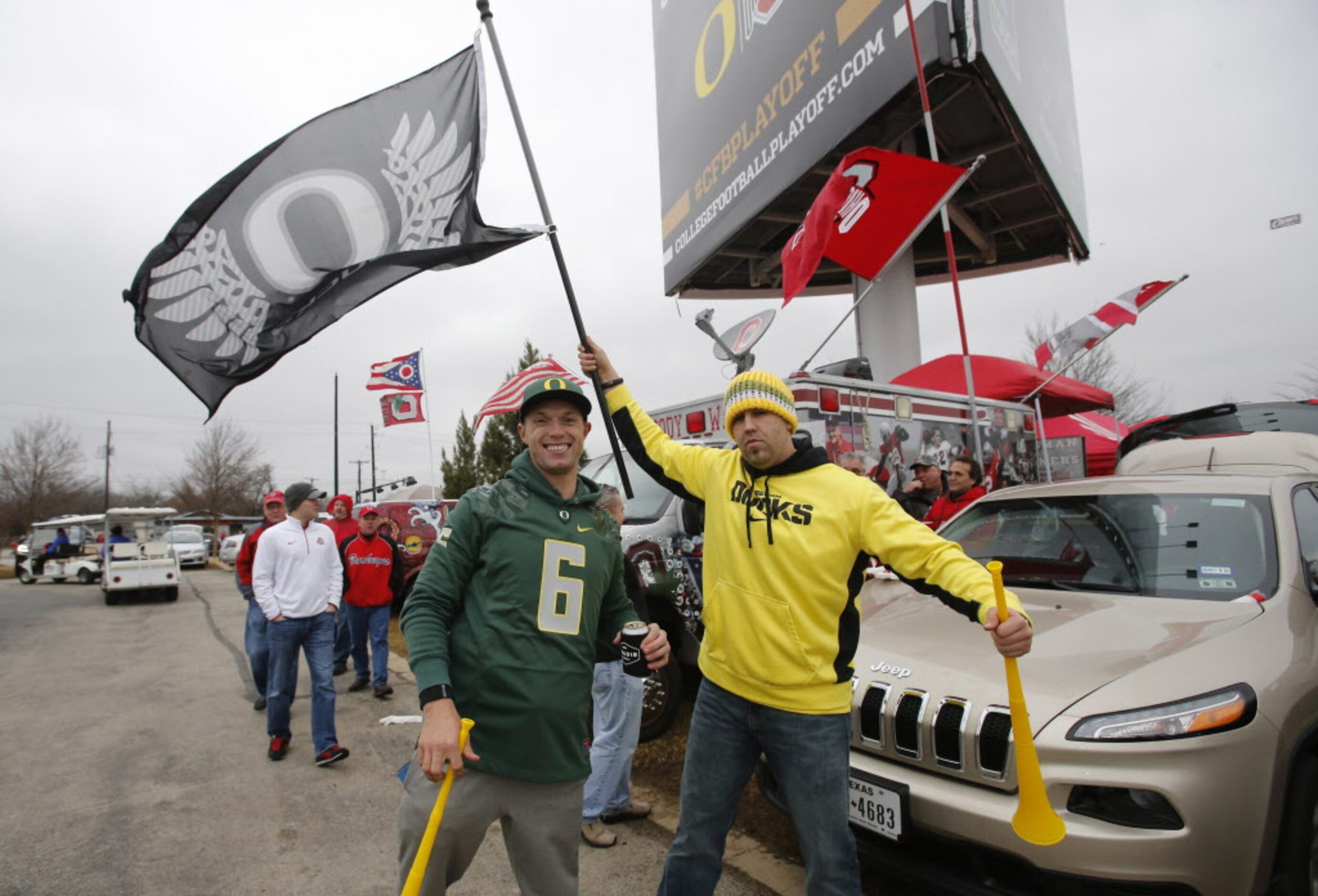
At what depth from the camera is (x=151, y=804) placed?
13.5 feet

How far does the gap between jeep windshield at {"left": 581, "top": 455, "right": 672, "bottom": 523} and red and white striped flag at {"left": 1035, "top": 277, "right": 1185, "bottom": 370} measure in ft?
17.2

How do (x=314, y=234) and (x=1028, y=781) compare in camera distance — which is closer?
(x=1028, y=781)

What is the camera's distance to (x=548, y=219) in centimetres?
314

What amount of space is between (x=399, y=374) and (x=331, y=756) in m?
12.2

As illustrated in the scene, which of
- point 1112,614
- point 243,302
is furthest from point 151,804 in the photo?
point 1112,614

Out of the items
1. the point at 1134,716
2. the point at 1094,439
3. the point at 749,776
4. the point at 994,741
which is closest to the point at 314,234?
the point at 749,776

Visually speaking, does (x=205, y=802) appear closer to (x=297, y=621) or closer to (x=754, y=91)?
(x=297, y=621)

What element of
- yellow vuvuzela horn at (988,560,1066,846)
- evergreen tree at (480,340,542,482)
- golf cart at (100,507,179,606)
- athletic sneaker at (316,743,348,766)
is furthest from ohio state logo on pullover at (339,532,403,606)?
evergreen tree at (480,340,542,482)

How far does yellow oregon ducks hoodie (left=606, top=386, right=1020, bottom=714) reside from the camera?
7.28ft

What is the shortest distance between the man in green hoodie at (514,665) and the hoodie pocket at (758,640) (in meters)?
0.35

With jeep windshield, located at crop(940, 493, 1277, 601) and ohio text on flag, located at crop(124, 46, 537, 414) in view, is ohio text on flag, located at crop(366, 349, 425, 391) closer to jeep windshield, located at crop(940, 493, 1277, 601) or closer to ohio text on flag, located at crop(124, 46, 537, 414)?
ohio text on flag, located at crop(124, 46, 537, 414)

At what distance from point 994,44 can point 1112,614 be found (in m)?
9.90

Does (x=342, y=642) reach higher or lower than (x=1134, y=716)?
lower

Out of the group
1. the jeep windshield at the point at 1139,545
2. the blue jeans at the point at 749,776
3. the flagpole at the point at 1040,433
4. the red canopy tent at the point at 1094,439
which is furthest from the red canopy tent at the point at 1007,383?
the blue jeans at the point at 749,776
